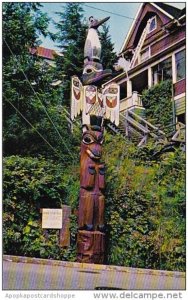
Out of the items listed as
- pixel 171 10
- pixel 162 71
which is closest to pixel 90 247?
pixel 162 71

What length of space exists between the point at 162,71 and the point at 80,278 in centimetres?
908

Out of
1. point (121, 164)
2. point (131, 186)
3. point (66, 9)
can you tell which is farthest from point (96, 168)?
point (66, 9)

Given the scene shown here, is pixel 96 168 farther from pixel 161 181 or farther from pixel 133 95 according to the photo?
pixel 133 95

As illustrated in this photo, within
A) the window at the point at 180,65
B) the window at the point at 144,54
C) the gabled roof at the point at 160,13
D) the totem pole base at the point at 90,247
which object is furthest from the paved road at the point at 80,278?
the window at the point at 144,54

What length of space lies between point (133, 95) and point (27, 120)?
12.7 ft

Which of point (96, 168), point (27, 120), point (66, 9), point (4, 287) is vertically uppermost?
point (66, 9)

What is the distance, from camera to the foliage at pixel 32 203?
6918 millimetres

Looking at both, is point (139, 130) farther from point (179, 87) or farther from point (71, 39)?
point (71, 39)

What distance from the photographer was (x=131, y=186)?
748 cm

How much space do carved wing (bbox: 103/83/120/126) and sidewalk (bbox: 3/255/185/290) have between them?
7.41 ft

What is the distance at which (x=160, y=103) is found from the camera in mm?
12383

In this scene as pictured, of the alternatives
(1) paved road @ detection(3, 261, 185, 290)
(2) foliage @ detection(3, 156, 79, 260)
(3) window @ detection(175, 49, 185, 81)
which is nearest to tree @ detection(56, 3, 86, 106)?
(3) window @ detection(175, 49, 185, 81)

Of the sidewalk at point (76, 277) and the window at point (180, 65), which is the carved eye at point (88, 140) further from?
the window at point (180, 65)

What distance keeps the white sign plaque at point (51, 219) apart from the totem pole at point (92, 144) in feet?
2.06
